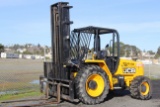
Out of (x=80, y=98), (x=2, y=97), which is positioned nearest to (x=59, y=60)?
(x=80, y=98)

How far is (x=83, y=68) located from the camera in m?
10.6

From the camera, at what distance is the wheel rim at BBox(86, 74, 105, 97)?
1070 cm

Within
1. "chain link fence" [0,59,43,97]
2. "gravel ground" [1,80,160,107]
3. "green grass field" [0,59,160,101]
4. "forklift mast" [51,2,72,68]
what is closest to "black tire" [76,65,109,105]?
"gravel ground" [1,80,160,107]

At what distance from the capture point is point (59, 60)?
36.5 ft

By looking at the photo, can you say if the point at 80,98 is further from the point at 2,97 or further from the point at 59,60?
the point at 2,97

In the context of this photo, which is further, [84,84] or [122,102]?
[122,102]

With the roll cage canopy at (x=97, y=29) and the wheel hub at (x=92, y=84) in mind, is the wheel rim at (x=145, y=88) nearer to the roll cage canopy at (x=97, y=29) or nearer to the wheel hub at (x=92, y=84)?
the wheel hub at (x=92, y=84)

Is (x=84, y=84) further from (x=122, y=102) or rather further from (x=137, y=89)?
(x=137, y=89)

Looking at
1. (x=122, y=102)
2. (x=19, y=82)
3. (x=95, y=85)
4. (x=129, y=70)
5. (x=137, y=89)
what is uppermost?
(x=129, y=70)

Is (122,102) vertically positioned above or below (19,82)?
below

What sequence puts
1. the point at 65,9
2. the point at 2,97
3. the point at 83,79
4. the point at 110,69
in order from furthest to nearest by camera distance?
the point at 2,97 < the point at 110,69 < the point at 65,9 < the point at 83,79

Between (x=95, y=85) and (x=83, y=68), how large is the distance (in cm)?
82

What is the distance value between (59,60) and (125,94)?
3.97m

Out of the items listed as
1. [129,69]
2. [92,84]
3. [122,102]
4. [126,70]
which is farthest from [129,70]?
[92,84]
